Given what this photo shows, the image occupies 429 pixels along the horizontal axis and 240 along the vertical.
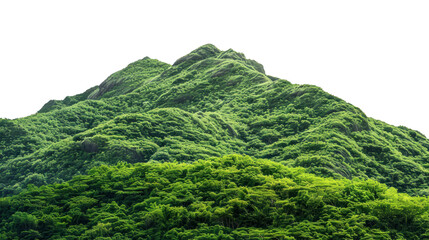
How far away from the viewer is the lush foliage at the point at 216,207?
1485 inches

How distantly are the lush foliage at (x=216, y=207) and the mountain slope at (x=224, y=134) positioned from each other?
41.7ft

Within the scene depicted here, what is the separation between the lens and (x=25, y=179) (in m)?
63.5

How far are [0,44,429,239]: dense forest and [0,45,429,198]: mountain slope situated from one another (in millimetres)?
216

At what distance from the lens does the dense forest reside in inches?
1537

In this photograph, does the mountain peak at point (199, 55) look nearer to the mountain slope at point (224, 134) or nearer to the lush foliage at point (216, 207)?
the mountain slope at point (224, 134)

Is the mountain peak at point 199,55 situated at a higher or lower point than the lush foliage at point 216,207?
higher

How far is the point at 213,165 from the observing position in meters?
48.4

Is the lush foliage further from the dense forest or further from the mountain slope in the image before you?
the mountain slope

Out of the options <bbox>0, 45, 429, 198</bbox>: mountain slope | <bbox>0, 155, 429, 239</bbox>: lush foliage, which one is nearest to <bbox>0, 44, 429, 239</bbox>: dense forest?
<bbox>0, 155, 429, 239</bbox>: lush foliage

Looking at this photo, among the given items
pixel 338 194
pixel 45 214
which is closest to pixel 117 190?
pixel 45 214

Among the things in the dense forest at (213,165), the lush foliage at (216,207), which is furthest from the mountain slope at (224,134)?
the lush foliage at (216,207)

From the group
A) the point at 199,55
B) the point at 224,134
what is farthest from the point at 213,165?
the point at 199,55

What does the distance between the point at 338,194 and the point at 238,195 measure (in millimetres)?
8506

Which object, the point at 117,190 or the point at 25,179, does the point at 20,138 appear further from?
the point at 117,190
